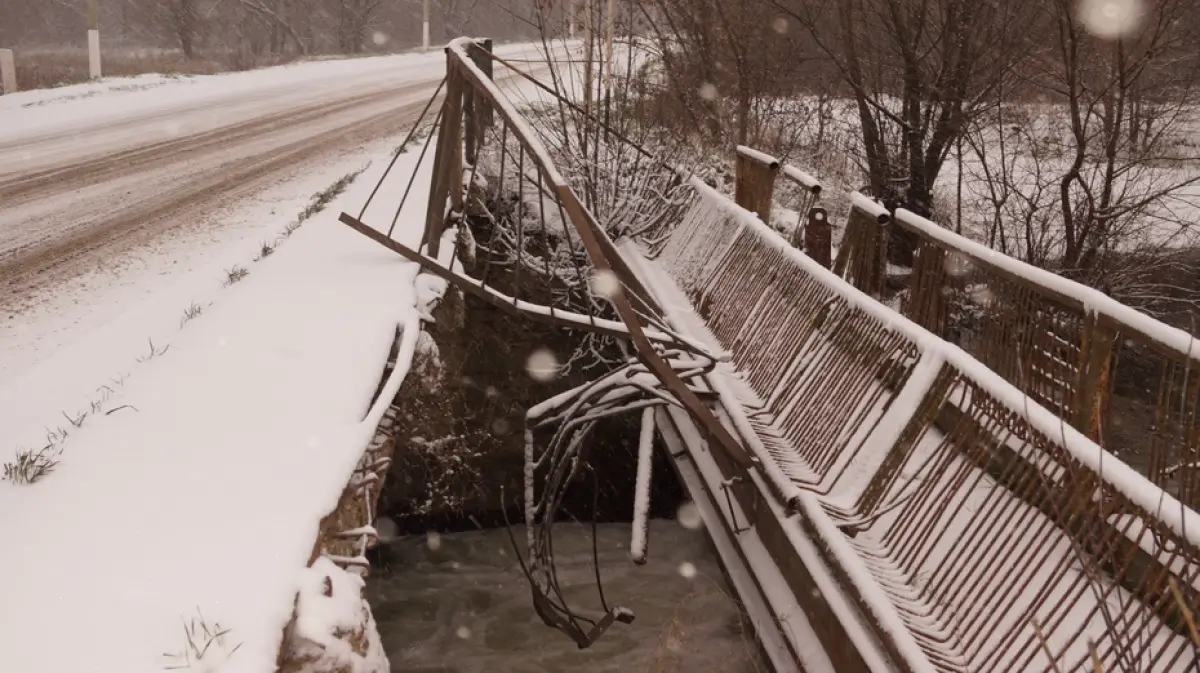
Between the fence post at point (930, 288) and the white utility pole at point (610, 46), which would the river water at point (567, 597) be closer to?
the fence post at point (930, 288)

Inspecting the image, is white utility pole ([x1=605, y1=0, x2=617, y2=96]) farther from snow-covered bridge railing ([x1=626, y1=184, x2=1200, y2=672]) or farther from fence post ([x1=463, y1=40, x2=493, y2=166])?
snow-covered bridge railing ([x1=626, y1=184, x2=1200, y2=672])

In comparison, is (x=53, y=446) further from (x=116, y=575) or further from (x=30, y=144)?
(x=30, y=144)

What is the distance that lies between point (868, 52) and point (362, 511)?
11017 mm

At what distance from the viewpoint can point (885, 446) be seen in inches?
158

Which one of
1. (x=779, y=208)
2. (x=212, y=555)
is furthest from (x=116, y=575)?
(x=779, y=208)

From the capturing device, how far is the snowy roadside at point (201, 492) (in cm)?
294

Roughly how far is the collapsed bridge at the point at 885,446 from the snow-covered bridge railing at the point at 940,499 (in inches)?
0.5

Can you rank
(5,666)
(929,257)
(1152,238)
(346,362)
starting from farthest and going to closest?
(1152,238) < (929,257) < (346,362) < (5,666)

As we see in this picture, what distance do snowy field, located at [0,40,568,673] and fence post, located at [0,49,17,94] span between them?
1177 cm

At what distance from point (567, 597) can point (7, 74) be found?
16.7m

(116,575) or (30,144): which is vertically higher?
(30,144)

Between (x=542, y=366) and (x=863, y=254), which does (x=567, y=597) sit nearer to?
(x=542, y=366)

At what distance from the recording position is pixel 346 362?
202 inches

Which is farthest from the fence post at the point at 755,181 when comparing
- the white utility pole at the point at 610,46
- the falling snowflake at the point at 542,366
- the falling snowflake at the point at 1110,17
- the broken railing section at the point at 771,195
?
the falling snowflake at the point at 1110,17
